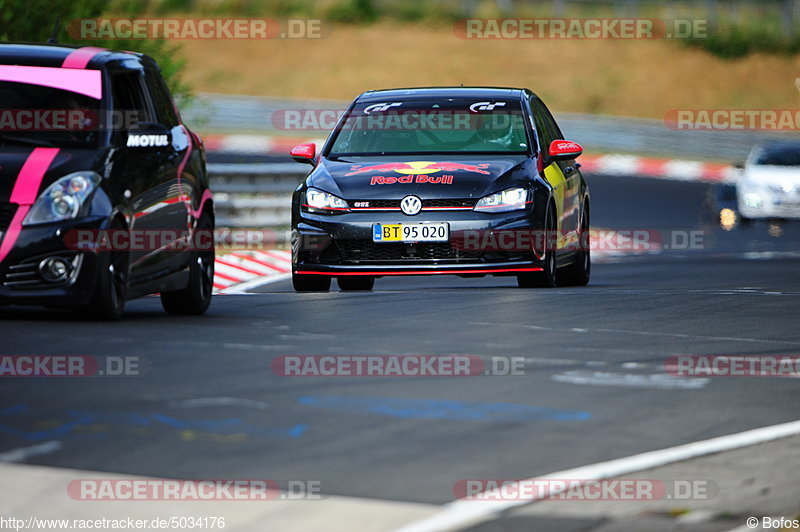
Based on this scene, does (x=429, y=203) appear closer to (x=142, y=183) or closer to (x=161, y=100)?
(x=161, y=100)

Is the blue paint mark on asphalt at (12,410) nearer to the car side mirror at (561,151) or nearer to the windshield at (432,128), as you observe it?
the windshield at (432,128)

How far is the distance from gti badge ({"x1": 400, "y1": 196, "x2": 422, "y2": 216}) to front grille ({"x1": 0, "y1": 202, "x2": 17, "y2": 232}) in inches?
155

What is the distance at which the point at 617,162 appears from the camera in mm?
40875

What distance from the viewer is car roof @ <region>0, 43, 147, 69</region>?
432 inches

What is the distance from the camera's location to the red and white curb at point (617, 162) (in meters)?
39.0

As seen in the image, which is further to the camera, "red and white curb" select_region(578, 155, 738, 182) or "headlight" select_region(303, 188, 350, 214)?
"red and white curb" select_region(578, 155, 738, 182)

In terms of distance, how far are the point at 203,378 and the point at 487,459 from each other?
208cm

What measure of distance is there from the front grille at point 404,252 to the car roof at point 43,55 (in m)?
2.72

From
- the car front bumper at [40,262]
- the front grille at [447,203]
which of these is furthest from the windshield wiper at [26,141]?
the front grille at [447,203]

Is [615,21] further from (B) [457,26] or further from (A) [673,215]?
(A) [673,215]

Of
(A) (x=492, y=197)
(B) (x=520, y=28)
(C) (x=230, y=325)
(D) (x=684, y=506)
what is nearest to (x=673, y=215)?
(A) (x=492, y=197)

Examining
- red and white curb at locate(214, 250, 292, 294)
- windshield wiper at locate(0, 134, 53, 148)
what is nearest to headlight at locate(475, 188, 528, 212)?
red and white curb at locate(214, 250, 292, 294)

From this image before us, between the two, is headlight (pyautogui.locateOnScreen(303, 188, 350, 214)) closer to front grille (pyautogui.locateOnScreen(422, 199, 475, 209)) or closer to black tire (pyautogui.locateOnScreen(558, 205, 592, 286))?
front grille (pyautogui.locateOnScreen(422, 199, 475, 209))

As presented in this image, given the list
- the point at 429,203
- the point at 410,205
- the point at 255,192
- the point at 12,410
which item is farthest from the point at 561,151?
the point at 255,192
